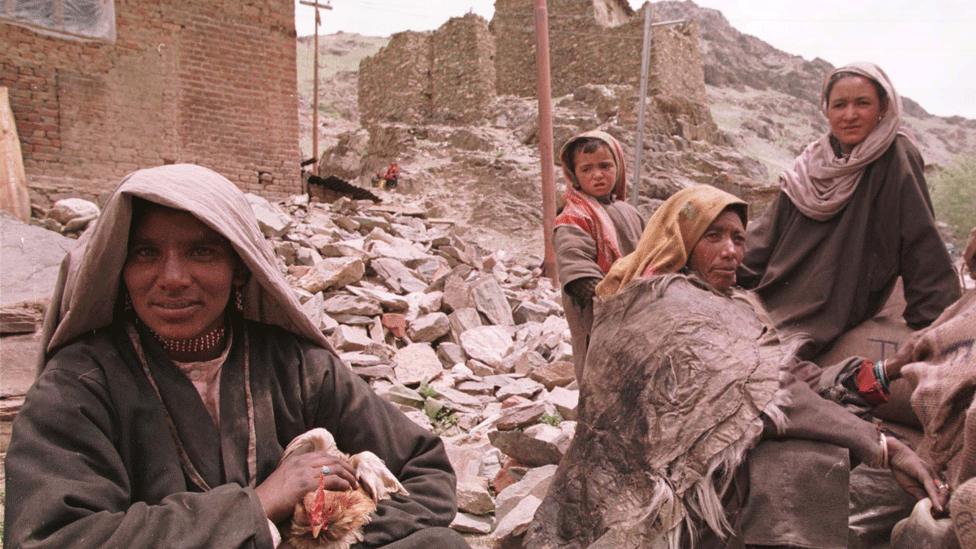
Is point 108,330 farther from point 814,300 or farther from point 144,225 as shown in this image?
point 814,300

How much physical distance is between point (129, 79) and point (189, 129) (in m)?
0.96

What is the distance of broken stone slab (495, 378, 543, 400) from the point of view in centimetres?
476

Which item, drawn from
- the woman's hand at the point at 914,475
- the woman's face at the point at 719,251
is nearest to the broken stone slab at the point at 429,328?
the woman's face at the point at 719,251

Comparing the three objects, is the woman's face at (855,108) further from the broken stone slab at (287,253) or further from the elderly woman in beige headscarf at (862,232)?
the broken stone slab at (287,253)

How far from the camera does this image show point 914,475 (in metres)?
1.95

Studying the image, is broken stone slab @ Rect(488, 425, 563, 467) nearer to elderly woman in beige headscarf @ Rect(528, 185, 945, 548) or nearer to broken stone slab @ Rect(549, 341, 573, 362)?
elderly woman in beige headscarf @ Rect(528, 185, 945, 548)

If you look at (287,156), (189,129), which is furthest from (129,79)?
(287,156)

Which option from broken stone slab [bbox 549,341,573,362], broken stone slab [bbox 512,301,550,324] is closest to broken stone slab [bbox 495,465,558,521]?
broken stone slab [bbox 549,341,573,362]

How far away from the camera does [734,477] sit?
1997 millimetres

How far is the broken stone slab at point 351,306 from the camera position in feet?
18.6

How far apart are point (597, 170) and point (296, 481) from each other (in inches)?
95.6

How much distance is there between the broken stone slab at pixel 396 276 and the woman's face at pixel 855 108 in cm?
465

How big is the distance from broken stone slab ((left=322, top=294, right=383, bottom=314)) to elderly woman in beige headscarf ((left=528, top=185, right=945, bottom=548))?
3.72 metres

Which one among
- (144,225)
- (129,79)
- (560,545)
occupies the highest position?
(129,79)
